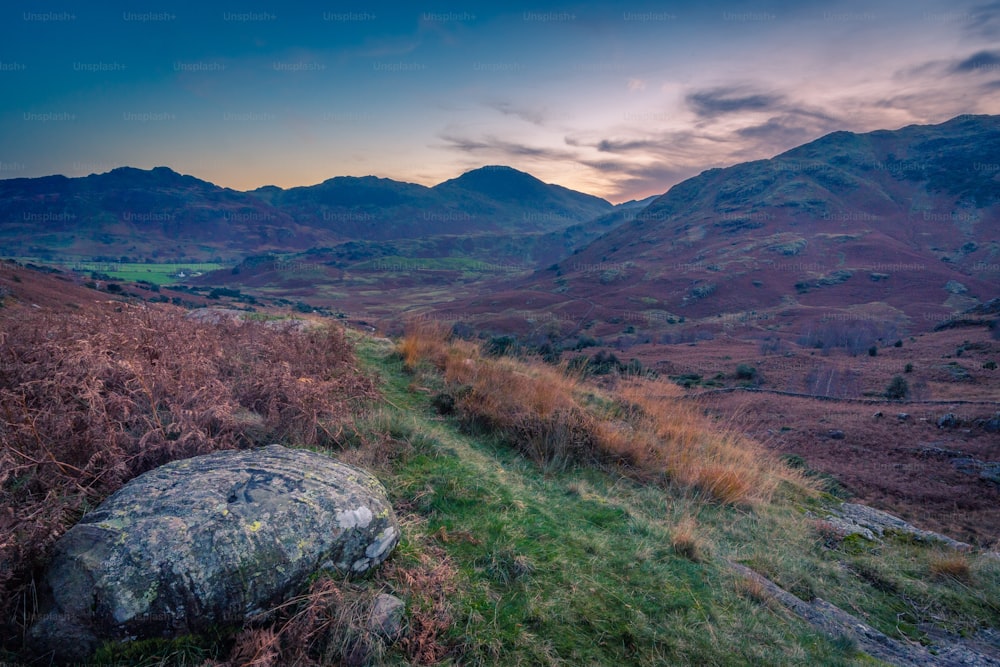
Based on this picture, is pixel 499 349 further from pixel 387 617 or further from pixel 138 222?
pixel 138 222

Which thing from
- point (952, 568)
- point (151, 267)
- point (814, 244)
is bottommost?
point (952, 568)

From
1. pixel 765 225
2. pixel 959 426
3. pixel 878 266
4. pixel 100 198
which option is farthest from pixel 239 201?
pixel 959 426

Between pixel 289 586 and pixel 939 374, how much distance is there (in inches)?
1128

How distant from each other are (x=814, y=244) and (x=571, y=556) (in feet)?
296

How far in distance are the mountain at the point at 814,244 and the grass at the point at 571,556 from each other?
46.5 metres

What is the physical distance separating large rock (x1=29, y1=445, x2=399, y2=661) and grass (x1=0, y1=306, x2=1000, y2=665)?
12 centimetres

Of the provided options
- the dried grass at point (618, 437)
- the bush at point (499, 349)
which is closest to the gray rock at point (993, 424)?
the dried grass at point (618, 437)

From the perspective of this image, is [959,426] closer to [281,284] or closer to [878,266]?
[878,266]

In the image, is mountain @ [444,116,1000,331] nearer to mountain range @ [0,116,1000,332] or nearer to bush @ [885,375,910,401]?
mountain range @ [0,116,1000,332]

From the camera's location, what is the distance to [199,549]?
7.90ft

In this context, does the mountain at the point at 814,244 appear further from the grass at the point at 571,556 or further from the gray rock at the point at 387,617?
the gray rock at the point at 387,617

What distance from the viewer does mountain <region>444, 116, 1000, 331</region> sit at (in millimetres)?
58062

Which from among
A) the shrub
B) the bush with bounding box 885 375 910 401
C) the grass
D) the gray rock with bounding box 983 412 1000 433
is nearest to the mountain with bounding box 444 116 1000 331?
the bush with bounding box 885 375 910 401

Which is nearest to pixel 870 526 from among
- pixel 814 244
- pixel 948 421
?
pixel 948 421
